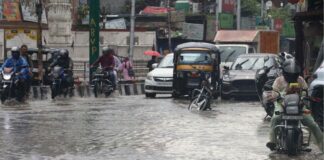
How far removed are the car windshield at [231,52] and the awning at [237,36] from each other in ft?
12.7

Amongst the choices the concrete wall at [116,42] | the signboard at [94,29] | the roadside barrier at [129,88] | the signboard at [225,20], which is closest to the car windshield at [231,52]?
the roadside barrier at [129,88]

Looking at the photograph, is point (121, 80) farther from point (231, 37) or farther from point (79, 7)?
point (79, 7)

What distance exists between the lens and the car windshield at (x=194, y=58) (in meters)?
25.8

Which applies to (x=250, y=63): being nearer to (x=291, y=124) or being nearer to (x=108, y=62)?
(x=108, y=62)

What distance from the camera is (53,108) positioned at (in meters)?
19.9

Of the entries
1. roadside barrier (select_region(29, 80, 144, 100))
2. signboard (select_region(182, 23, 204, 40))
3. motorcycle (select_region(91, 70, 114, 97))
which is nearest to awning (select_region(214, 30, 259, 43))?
roadside barrier (select_region(29, 80, 144, 100))

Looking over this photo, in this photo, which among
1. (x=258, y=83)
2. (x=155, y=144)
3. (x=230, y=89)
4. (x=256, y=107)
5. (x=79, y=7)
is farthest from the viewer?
(x=79, y=7)

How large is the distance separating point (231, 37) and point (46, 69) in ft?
34.1

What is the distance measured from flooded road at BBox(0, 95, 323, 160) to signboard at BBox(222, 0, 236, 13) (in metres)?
47.5

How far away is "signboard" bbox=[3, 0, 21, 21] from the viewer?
161 feet

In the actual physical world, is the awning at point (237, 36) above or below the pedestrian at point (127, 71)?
above

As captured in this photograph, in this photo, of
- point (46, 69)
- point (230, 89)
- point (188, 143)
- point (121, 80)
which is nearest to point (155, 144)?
point (188, 143)

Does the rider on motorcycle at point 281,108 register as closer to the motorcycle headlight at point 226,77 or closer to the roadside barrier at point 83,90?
the motorcycle headlight at point 226,77

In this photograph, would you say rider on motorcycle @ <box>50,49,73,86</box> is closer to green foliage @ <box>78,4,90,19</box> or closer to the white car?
the white car
